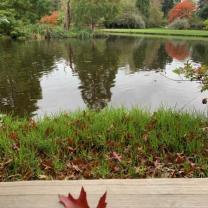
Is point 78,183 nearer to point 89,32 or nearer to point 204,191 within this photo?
point 204,191

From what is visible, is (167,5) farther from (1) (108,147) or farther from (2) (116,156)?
(2) (116,156)

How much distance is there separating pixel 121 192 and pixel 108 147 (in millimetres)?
1840

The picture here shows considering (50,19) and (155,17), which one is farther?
(155,17)

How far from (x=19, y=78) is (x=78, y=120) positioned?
7.36 meters

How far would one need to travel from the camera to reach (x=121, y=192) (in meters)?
1.93

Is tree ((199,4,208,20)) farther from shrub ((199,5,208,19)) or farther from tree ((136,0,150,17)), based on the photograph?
tree ((136,0,150,17))

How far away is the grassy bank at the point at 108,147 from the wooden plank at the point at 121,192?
1.03 m

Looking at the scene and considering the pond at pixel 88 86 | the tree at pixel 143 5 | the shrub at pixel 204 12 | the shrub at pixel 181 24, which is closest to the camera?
the pond at pixel 88 86

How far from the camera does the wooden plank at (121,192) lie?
1.80 m

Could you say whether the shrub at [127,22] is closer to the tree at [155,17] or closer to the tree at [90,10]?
the tree at [155,17]

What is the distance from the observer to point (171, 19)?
2287 inches

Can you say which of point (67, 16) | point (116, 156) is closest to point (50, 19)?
point (67, 16)

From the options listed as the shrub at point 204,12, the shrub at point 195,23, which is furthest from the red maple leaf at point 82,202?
the shrub at point 195,23

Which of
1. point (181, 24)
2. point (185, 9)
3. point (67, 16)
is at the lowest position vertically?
point (181, 24)
